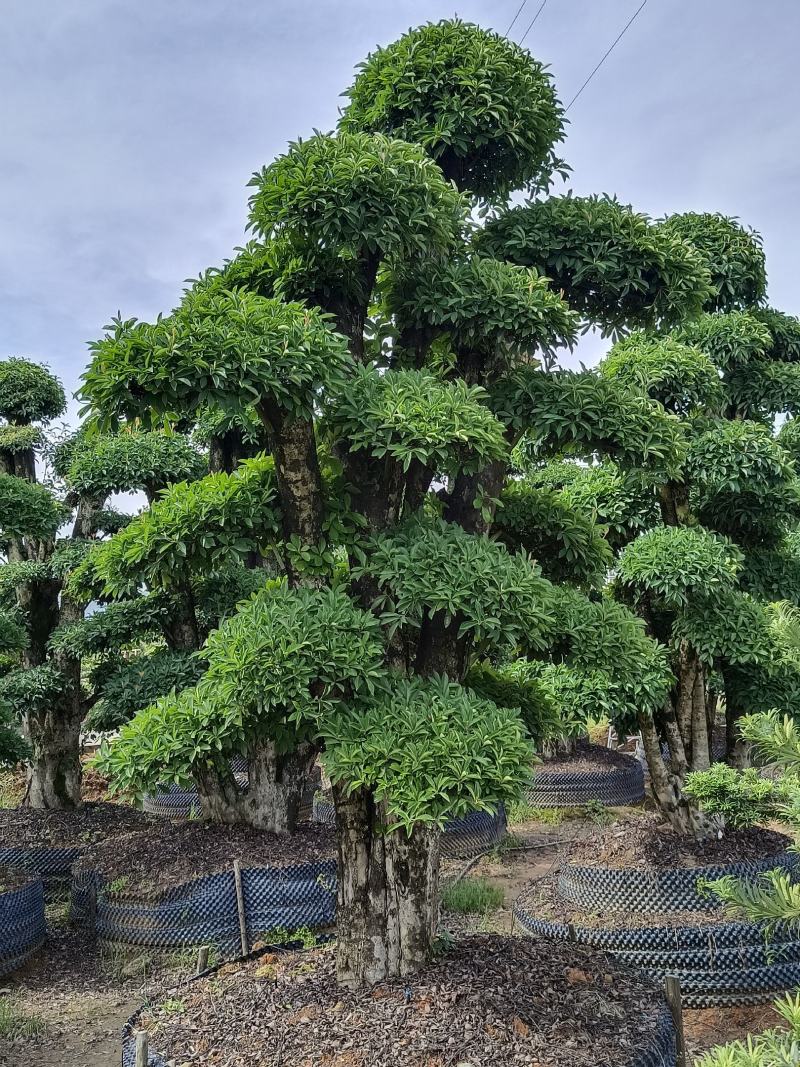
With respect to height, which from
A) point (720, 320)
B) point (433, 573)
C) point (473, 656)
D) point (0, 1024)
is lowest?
point (0, 1024)

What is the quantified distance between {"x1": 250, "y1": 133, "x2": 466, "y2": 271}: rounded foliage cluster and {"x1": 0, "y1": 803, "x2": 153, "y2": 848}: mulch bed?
6014 mm

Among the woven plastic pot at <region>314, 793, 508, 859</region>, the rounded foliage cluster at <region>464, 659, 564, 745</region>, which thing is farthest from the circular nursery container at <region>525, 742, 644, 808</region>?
the rounded foliage cluster at <region>464, 659, 564, 745</region>

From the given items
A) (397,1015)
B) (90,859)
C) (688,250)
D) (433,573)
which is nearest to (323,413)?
(433,573)

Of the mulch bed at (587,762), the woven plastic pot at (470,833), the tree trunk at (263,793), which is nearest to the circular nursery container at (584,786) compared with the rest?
the mulch bed at (587,762)

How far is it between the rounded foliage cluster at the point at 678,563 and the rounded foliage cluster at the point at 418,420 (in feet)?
8.63

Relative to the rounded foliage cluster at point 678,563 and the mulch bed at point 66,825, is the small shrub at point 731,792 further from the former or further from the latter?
the mulch bed at point 66,825

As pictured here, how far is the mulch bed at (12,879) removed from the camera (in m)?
6.61

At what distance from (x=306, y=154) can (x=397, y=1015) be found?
12.1 feet

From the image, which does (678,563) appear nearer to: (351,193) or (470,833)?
(351,193)

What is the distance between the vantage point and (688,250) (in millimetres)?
4625

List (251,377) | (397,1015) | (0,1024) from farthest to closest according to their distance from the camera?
(0,1024) < (397,1015) < (251,377)

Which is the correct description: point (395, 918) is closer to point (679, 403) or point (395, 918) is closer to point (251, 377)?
point (251, 377)

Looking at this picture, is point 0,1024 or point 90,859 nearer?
point 0,1024

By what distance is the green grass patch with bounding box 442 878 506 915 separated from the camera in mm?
7305
